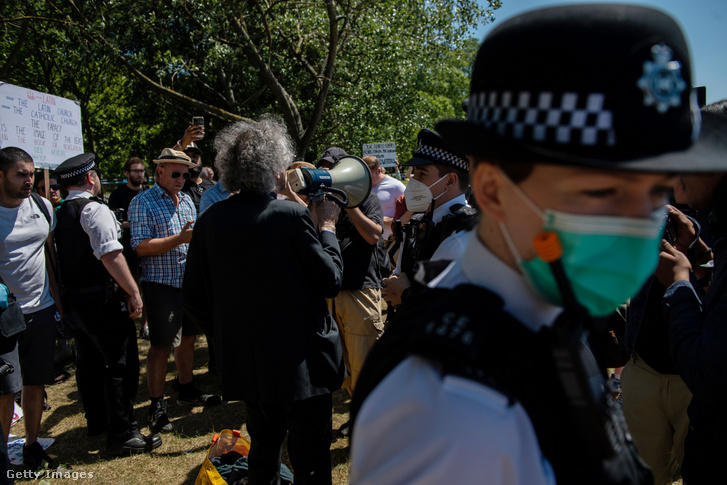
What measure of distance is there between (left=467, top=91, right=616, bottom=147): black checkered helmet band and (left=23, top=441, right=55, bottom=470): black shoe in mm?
4267

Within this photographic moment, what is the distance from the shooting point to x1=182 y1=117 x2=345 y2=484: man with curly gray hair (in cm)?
253

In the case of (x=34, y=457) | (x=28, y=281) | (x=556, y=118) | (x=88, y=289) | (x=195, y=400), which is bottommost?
(x=195, y=400)

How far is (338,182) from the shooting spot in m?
3.16

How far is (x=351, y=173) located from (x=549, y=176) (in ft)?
8.06

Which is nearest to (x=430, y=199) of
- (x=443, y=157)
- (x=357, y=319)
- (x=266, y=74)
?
(x=443, y=157)

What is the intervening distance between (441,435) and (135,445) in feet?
13.0

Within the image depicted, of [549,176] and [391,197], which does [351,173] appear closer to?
[549,176]

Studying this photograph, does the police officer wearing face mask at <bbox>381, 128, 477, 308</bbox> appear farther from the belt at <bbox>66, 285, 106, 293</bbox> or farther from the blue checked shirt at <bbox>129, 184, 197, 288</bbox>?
the belt at <bbox>66, 285, 106, 293</bbox>

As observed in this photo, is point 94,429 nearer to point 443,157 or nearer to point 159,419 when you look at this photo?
point 159,419

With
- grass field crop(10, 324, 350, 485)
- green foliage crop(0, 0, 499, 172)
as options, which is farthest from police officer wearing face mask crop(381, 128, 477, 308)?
green foliage crop(0, 0, 499, 172)

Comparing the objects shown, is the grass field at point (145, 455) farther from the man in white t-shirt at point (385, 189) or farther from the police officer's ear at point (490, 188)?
the police officer's ear at point (490, 188)

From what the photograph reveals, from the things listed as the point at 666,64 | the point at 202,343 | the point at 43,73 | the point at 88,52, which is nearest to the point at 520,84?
the point at 666,64

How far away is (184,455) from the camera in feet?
12.8

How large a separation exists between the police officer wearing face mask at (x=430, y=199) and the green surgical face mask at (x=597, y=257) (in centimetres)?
202
